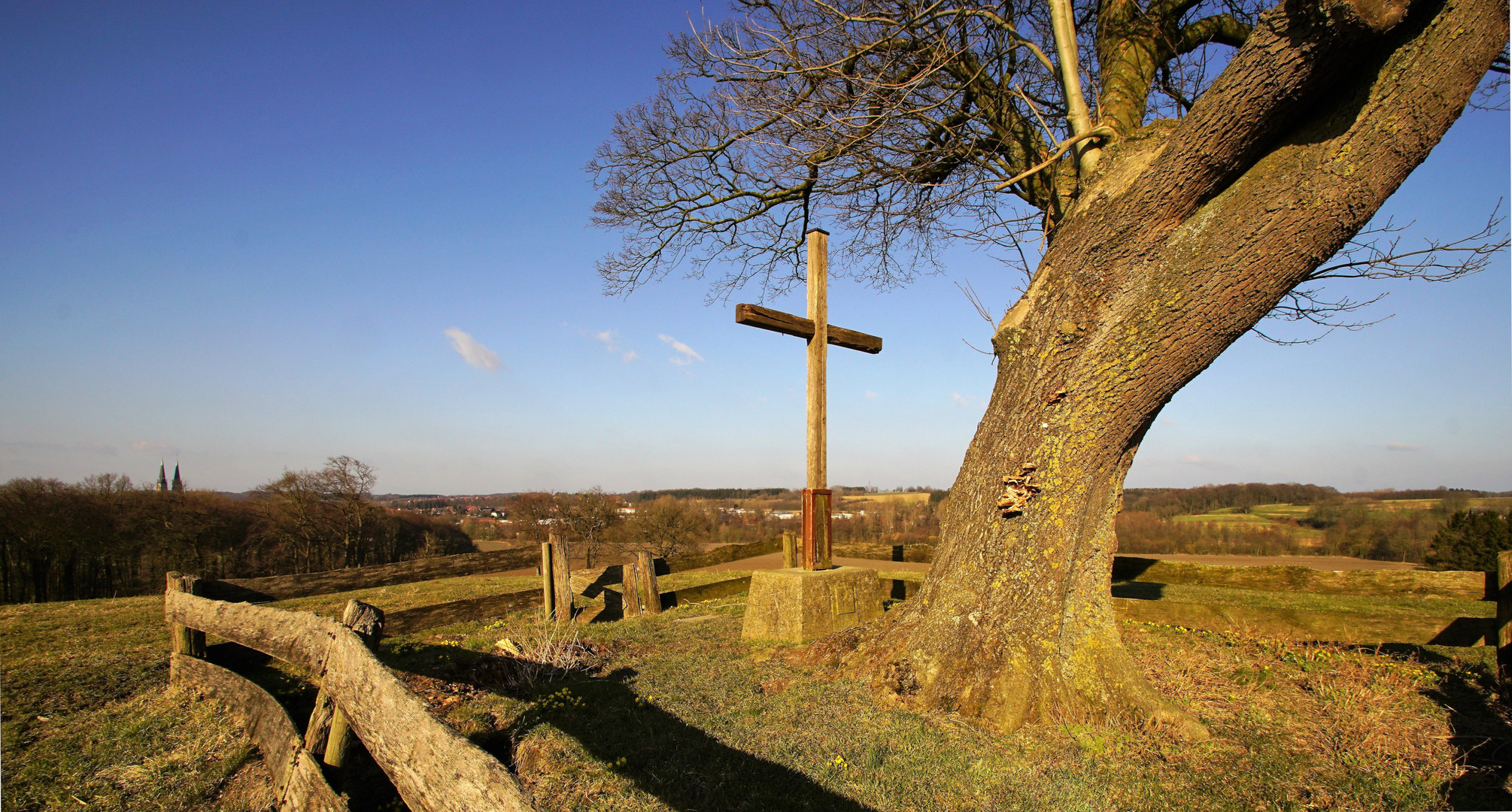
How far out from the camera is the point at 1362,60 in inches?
125

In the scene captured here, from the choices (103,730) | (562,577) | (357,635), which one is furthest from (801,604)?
(103,730)

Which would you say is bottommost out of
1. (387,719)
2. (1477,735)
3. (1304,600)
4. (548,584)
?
(1304,600)

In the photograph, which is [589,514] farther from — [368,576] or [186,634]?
[186,634]

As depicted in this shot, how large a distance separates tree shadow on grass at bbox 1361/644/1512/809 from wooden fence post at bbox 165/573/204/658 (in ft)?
25.0

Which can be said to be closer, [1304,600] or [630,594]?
[630,594]

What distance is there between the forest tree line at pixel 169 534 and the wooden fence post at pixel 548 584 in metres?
7.90

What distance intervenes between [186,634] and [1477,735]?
8346mm

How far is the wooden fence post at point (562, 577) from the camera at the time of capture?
7.04 m

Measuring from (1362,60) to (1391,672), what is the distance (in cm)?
402

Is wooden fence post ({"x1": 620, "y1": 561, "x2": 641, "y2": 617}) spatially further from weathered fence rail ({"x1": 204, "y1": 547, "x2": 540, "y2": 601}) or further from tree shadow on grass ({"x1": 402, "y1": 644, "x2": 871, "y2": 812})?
tree shadow on grass ({"x1": 402, "y1": 644, "x2": 871, "y2": 812})

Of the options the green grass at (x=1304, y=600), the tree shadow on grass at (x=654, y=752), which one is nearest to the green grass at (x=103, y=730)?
the tree shadow on grass at (x=654, y=752)

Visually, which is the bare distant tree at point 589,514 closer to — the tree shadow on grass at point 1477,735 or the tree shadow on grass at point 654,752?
the tree shadow on grass at point 654,752

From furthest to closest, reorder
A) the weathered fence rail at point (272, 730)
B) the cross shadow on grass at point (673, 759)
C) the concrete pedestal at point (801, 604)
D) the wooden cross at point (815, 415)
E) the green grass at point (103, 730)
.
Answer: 1. the wooden cross at point (815, 415)
2. the concrete pedestal at point (801, 604)
3. the green grass at point (103, 730)
4. the cross shadow on grass at point (673, 759)
5. the weathered fence rail at point (272, 730)

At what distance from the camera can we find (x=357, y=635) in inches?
124
